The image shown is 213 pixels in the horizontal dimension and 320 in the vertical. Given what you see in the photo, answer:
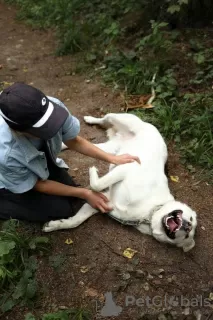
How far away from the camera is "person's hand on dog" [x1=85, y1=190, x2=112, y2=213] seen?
9.64 ft

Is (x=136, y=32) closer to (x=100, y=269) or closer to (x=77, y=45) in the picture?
(x=77, y=45)

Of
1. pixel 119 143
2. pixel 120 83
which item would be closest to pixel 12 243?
pixel 119 143

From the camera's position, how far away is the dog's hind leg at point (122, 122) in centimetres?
354

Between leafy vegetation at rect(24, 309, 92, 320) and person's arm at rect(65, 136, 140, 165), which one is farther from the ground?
person's arm at rect(65, 136, 140, 165)

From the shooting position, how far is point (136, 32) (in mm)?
5195

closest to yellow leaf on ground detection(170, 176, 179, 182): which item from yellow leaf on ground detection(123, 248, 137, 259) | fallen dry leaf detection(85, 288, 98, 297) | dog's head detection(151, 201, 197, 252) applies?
dog's head detection(151, 201, 197, 252)

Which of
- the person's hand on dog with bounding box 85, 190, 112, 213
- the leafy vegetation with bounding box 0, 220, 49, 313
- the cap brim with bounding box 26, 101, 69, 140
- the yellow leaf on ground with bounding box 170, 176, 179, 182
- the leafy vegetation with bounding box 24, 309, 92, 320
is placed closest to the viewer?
the cap brim with bounding box 26, 101, 69, 140

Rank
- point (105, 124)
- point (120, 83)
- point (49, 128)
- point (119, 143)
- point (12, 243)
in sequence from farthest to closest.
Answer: point (120, 83), point (105, 124), point (119, 143), point (12, 243), point (49, 128)

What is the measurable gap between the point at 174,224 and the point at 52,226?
0.92 meters

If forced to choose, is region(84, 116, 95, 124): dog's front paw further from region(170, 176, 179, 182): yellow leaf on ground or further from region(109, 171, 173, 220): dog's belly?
region(109, 171, 173, 220): dog's belly

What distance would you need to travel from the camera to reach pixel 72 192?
112 inches

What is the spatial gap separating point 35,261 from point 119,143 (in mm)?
1354

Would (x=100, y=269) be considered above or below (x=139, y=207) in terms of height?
below

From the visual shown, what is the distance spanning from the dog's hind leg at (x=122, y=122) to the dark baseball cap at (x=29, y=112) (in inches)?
51.8
